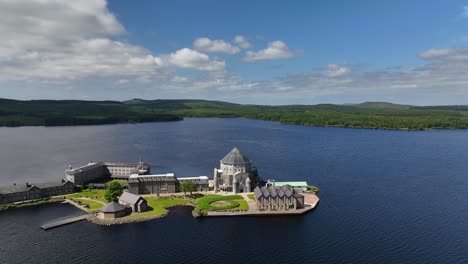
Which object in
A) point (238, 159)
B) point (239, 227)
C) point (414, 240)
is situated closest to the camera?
point (414, 240)

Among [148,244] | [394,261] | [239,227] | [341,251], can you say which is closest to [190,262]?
[148,244]

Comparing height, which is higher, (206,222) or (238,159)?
(238,159)

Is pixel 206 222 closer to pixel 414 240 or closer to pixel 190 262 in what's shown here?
pixel 190 262

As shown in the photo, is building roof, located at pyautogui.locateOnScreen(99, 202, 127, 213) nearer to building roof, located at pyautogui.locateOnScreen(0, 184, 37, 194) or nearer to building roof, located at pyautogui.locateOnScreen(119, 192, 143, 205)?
building roof, located at pyautogui.locateOnScreen(119, 192, 143, 205)

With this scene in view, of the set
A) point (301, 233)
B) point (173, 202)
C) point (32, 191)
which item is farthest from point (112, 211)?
point (301, 233)

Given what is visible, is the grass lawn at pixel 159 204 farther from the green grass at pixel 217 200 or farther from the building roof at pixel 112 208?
the green grass at pixel 217 200

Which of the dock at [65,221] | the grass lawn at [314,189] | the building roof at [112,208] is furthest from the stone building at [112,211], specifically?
the grass lawn at [314,189]
